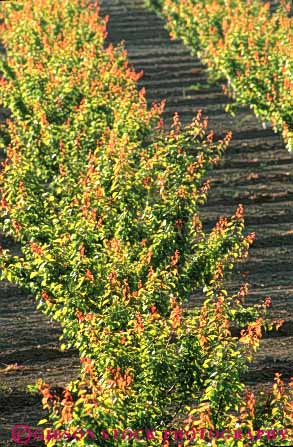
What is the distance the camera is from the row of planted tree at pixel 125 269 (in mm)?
10336

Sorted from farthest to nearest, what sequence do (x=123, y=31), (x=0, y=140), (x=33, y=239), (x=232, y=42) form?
1. (x=123, y=31)
2. (x=232, y=42)
3. (x=0, y=140)
4. (x=33, y=239)

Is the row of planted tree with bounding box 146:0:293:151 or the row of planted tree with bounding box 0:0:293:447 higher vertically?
the row of planted tree with bounding box 146:0:293:151

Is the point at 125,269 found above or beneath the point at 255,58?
beneath

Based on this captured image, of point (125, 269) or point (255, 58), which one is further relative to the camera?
point (255, 58)

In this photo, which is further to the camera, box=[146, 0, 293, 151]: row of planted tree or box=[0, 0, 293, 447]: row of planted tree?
box=[146, 0, 293, 151]: row of planted tree

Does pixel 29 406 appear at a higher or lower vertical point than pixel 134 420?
higher

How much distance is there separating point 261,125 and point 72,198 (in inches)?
472

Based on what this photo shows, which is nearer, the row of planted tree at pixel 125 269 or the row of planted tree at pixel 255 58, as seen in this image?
the row of planted tree at pixel 125 269

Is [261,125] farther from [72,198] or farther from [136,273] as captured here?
[136,273]

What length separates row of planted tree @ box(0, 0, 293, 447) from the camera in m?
10.3

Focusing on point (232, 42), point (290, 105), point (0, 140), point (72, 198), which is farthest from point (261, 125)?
point (72, 198)

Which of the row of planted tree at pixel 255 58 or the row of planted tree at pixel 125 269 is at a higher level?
the row of planted tree at pixel 255 58

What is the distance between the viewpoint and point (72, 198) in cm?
1504

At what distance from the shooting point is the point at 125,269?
12906 mm
